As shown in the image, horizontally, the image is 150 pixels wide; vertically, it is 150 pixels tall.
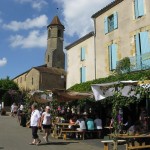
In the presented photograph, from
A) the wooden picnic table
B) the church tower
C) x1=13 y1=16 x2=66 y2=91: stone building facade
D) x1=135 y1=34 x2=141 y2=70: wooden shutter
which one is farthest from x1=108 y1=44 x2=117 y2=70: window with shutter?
the church tower

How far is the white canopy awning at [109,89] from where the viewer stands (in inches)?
410

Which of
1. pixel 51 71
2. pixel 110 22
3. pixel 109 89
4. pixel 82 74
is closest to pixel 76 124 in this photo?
pixel 109 89

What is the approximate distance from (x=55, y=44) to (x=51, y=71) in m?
13.5

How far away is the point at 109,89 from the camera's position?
37.1 ft

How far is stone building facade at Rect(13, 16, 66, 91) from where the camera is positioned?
5694 centimetres

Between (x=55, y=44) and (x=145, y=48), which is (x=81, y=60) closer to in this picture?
(x=145, y=48)

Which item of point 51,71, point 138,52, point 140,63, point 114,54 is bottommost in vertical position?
point 140,63

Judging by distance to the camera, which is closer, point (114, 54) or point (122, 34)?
point (122, 34)

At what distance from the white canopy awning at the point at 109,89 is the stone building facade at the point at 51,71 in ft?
149

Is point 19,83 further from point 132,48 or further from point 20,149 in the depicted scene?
point 20,149

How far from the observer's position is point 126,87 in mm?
10602

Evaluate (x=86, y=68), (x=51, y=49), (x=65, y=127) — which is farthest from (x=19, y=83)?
(x=65, y=127)

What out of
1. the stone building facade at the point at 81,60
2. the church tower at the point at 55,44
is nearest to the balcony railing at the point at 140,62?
the stone building facade at the point at 81,60

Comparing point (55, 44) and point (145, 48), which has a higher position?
point (55, 44)
